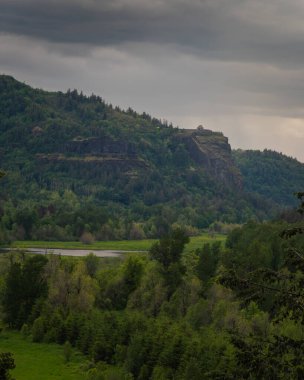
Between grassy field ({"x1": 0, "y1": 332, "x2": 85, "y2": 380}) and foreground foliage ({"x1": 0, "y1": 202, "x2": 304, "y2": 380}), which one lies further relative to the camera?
grassy field ({"x1": 0, "y1": 332, "x2": 85, "y2": 380})

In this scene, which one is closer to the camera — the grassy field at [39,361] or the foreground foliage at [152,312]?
the foreground foliage at [152,312]

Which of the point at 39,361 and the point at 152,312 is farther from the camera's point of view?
the point at 152,312

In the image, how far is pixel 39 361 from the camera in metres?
86.4

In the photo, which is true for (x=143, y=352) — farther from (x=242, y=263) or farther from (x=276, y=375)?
(x=276, y=375)

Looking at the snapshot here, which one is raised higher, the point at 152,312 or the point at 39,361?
the point at 152,312

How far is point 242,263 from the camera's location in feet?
358

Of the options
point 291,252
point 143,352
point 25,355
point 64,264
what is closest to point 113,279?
point 64,264

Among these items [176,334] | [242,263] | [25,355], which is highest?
[242,263]

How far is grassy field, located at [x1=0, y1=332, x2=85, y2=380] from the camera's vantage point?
79875mm

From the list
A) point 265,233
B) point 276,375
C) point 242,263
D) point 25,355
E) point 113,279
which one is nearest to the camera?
point 276,375

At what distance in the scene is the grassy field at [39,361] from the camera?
7988 centimetres

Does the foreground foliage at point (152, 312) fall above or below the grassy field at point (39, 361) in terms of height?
above

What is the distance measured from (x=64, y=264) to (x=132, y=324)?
37668 millimetres

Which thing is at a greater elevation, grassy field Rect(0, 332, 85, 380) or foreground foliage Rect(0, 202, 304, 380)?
foreground foliage Rect(0, 202, 304, 380)
